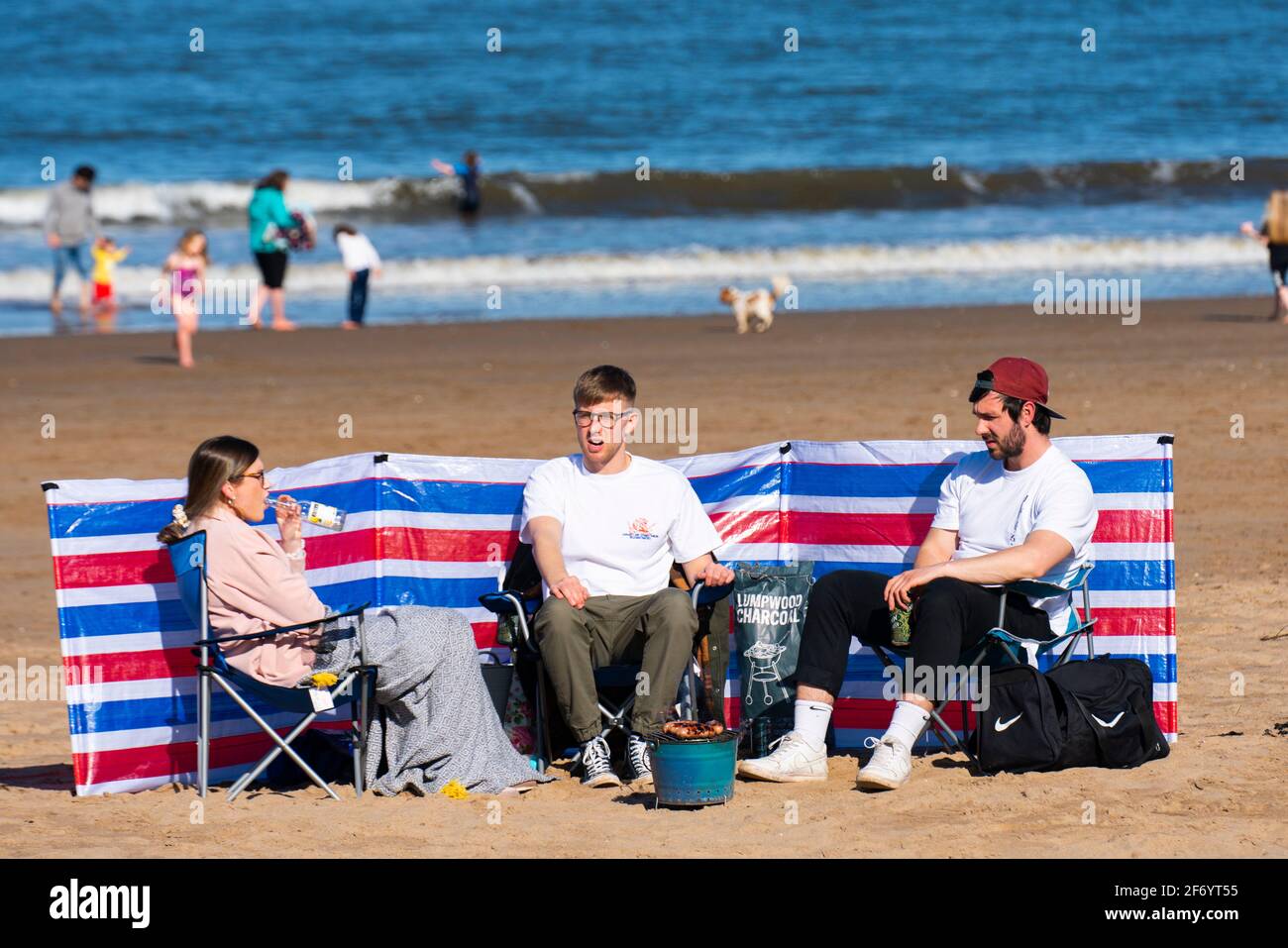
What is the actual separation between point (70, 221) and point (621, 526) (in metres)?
13.7

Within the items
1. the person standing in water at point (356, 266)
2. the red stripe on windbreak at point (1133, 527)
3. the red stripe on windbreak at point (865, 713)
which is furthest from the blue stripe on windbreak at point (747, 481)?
the person standing in water at point (356, 266)

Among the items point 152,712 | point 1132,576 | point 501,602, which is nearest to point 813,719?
point 501,602

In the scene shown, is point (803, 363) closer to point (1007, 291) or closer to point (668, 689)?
point (1007, 291)

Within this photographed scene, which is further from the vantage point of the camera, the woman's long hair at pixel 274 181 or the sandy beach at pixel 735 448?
the woman's long hair at pixel 274 181

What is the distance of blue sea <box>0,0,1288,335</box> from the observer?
20.5m

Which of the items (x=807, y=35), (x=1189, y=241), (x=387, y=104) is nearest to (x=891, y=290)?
(x=1189, y=241)

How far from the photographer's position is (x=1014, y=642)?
500cm

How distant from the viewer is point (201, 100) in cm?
3416

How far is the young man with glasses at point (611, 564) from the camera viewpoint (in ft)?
16.9

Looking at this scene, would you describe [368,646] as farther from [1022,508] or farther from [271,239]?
[271,239]

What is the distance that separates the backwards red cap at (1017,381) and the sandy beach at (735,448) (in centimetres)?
110

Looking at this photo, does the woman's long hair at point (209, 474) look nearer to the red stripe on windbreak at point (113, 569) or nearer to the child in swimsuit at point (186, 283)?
the red stripe on windbreak at point (113, 569)

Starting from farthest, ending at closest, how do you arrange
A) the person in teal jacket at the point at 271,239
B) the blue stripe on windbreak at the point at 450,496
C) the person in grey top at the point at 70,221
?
1. the person in grey top at the point at 70,221
2. the person in teal jacket at the point at 271,239
3. the blue stripe on windbreak at the point at 450,496

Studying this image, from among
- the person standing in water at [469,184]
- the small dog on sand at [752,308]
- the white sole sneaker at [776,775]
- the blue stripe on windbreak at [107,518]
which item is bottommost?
the white sole sneaker at [776,775]
